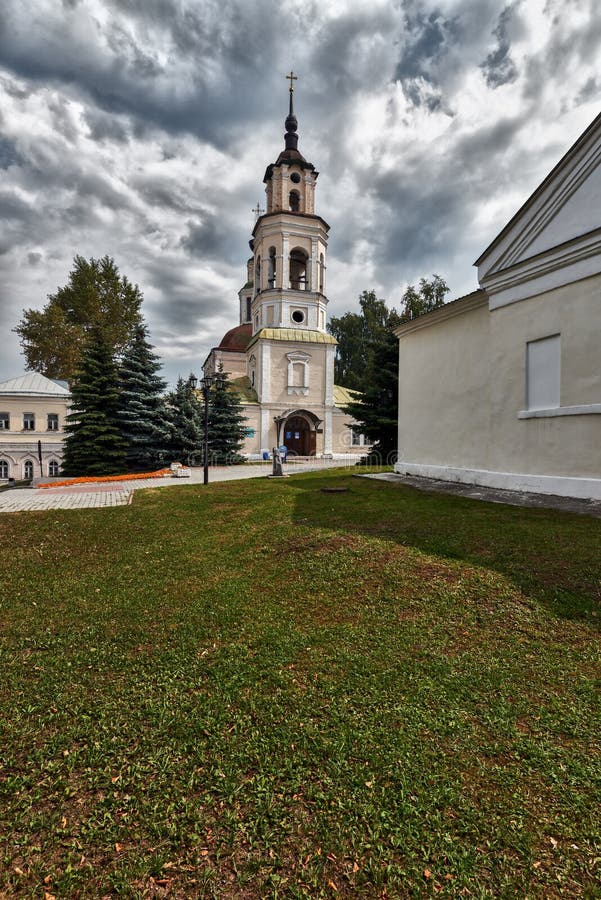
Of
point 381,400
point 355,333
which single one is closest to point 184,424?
point 381,400

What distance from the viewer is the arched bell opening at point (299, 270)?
31.1 meters

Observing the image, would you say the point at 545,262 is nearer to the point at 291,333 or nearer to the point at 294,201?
the point at 291,333

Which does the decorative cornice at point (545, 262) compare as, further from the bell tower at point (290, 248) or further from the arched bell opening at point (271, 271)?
the arched bell opening at point (271, 271)

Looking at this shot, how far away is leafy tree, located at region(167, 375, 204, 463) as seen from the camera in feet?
69.6

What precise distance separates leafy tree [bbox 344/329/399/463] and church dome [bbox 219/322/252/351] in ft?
82.6

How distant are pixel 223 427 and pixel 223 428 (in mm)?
109

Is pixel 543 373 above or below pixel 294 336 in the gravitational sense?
below

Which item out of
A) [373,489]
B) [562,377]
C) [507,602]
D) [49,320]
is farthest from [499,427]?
[49,320]

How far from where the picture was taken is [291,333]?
98.4 feet

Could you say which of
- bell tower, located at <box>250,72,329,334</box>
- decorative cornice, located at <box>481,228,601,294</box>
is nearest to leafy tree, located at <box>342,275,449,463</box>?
decorative cornice, located at <box>481,228,601,294</box>

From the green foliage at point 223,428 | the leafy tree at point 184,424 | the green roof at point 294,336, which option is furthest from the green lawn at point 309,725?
the green roof at point 294,336

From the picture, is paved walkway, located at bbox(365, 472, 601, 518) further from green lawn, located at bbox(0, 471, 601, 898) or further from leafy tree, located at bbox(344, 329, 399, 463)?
leafy tree, located at bbox(344, 329, 399, 463)

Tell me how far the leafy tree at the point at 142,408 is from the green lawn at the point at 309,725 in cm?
1612

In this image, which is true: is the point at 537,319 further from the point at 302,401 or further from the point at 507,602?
the point at 302,401
